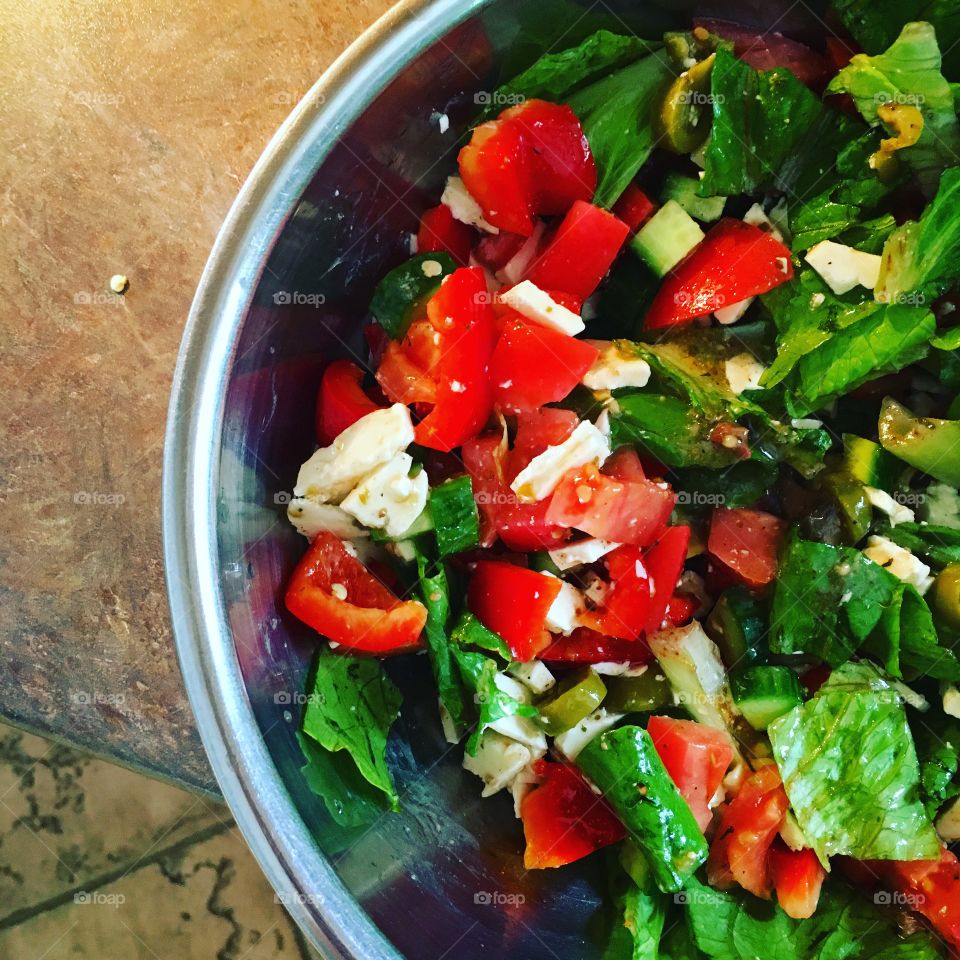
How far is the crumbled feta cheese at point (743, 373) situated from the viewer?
2.00 metres

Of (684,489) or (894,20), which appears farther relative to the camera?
(684,489)

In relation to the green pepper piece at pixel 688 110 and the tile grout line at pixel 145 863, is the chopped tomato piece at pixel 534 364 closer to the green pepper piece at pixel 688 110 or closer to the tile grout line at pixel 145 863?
the green pepper piece at pixel 688 110

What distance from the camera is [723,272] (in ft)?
6.47

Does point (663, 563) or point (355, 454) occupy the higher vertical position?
point (355, 454)

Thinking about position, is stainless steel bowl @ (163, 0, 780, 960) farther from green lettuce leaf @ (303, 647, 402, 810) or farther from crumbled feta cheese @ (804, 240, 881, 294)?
crumbled feta cheese @ (804, 240, 881, 294)

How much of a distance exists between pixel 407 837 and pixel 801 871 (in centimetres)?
88

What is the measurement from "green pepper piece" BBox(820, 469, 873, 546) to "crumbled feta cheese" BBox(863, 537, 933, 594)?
0.05 meters

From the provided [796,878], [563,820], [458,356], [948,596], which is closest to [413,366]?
[458,356]

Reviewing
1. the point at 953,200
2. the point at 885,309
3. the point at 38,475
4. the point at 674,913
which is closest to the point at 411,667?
the point at 674,913

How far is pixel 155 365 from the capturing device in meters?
2.28

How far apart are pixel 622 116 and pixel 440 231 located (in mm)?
462

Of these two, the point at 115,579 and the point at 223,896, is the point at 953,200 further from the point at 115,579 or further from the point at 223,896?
the point at 223,896

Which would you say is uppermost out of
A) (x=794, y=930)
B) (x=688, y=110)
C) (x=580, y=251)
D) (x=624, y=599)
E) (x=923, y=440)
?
(x=688, y=110)

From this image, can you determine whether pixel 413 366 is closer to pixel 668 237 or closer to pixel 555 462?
pixel 555 462
